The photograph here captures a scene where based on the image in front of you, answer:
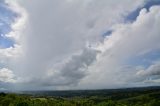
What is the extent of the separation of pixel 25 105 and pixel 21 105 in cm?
305

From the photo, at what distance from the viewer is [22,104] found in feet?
609

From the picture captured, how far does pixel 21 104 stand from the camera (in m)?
185

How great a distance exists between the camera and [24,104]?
186m

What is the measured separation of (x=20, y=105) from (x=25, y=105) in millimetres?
3703

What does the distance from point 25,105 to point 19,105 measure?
455 cm

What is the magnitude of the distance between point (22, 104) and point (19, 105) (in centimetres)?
275

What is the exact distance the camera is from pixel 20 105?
184125 mm

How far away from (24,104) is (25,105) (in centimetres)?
140

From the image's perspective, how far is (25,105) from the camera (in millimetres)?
185625

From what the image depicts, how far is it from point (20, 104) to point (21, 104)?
0.73m

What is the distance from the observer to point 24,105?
609 feet

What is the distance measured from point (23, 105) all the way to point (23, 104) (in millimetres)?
969

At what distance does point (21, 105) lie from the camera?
18412cm

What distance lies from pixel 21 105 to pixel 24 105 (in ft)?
7.97
